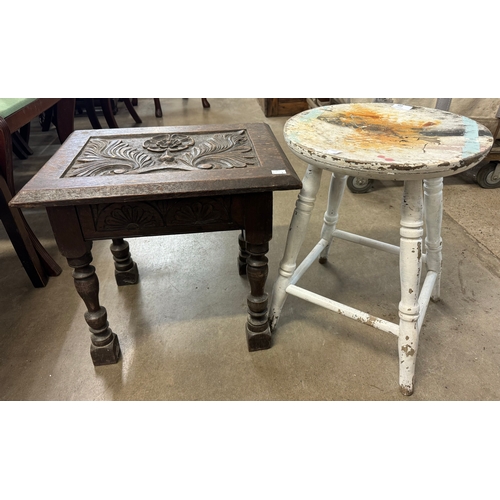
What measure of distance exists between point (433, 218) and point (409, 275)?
0.95 ft

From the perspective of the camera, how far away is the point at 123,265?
1.41 meters

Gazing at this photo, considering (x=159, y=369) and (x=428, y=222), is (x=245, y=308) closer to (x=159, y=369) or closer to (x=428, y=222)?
(x=159, y=369)

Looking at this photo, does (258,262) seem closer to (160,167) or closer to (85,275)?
(160,167)

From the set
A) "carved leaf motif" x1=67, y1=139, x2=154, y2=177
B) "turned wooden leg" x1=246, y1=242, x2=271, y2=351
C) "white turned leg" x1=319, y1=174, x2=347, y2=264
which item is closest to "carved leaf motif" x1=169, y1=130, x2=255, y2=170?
"carved leaf motif" x1=67, y1=139, x2=154, y2=177

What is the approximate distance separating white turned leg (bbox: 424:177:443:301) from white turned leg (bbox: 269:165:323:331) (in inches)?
13.5

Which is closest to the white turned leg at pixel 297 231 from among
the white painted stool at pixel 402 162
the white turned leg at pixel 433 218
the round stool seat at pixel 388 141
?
the white painted stool at pixel 402 162

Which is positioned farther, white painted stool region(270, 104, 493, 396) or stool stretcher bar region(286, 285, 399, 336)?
stool stretcher bar region(286, 285, 399, 336)

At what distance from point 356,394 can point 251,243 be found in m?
0.52

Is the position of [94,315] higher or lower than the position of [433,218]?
lower

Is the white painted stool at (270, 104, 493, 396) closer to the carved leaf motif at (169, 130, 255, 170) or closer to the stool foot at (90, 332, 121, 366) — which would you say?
the carved leaf motif at (169, 130, 255, 170)

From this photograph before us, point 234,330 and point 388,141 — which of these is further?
point 234,330

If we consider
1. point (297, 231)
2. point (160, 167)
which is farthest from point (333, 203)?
point (160, 167)

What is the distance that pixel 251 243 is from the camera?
969mm

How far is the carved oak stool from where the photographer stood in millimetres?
846
